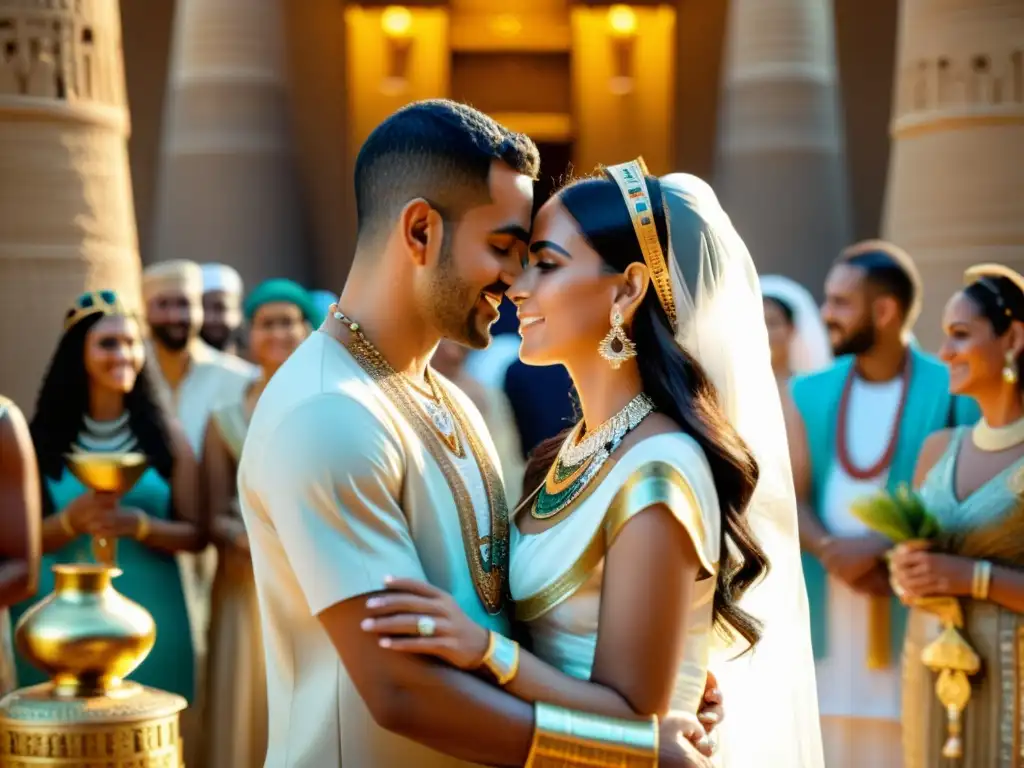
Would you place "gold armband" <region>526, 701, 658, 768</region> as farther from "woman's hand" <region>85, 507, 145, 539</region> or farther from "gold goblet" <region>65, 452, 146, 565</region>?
"woman's hand" <region>85, 507, 145, 539</region>

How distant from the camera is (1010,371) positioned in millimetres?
4582

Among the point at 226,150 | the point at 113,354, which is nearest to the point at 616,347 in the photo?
the point at 113,354

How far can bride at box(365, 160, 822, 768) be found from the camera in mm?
2453

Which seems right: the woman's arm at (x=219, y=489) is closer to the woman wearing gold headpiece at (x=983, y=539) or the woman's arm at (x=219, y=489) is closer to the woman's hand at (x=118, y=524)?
the woman's hand at (x=118, y=524)

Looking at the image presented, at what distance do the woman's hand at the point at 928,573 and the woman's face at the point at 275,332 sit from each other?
2.44 m

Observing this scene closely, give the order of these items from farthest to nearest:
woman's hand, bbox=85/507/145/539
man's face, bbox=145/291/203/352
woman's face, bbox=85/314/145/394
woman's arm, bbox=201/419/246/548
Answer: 1. man's face, bbox=145/291/203/352
2. woman's arm, bbox=201/419/246/548
3. woman's face, bbox=85/314/145/394
4. woman's hand, bbox=85/507/145/539

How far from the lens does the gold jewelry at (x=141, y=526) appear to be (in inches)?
199

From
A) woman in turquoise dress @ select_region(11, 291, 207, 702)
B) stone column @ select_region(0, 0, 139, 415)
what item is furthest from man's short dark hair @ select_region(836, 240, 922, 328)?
stone column @ select_region(0, 0, 139, 415)

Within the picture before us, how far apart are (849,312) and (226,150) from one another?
559 centimetres

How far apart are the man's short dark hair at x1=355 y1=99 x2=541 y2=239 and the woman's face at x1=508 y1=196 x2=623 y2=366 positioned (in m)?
0.14

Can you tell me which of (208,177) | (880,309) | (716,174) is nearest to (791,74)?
(716,174)

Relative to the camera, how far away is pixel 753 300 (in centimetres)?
303

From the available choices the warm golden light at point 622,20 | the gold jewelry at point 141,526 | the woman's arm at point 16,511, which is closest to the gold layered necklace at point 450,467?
the woman's arm at point 16,511

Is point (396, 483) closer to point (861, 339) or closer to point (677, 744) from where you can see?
point (677, 744)
